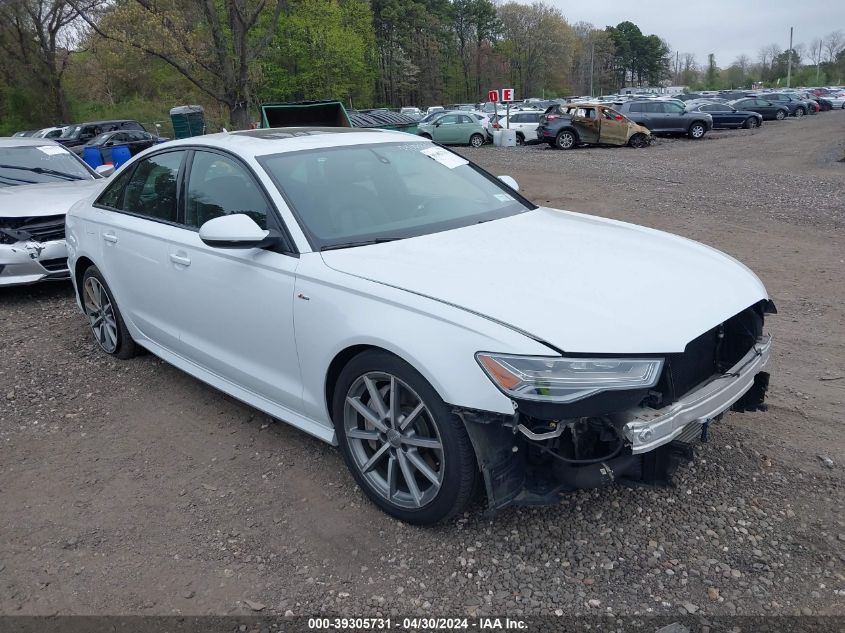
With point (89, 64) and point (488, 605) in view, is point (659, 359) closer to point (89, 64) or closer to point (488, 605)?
point (488, 605)

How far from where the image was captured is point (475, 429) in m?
2.57

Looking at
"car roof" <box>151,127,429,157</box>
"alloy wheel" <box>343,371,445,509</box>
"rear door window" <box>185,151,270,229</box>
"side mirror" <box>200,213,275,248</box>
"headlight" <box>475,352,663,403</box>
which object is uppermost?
"car roof" <box>151,127,429,157</box>

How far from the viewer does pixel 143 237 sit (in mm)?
4266

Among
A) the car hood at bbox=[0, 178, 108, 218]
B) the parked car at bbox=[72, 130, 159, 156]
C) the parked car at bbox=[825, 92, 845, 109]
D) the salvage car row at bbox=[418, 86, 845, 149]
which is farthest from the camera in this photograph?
the parked car at bbox=[825, 92, 845, 109]

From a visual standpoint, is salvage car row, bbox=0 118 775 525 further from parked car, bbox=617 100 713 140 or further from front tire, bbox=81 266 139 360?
parked car, bbox=617 100 713 140

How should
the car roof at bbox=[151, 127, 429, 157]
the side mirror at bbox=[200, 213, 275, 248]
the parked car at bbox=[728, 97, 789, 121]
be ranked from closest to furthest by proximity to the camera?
1. the side mirror at bbox=[200, 213, 275, 248]
2. the car roof at bbox=[151, 127, 429, 157]
3. the parked car at bbox=[728, 97, 789, 121]

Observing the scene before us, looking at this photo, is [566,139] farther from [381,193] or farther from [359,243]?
[359,243]

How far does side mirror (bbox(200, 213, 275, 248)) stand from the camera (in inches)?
125

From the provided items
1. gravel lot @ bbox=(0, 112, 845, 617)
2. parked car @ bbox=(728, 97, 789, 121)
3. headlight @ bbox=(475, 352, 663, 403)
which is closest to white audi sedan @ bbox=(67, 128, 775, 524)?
headlight @ bbox=(475, 352, 663, 403)

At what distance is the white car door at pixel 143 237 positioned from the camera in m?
4.17

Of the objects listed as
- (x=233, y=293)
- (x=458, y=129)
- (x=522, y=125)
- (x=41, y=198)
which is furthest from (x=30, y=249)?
(x=522, y=125)

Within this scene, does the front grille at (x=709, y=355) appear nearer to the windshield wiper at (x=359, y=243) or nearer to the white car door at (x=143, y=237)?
the windshield wiper at (x=359, y=243)

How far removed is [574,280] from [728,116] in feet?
112

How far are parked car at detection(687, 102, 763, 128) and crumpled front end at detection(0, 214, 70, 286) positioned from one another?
102ft
